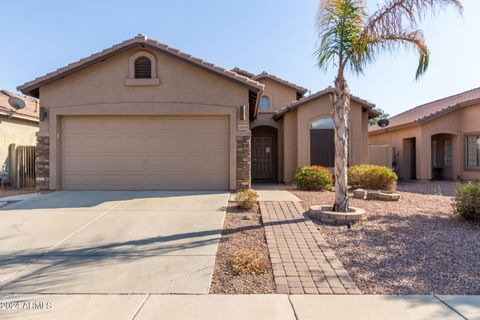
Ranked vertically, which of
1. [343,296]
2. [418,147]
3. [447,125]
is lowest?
[343,296]

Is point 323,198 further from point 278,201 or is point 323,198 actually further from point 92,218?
point 92,218

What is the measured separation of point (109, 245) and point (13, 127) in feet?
38.0

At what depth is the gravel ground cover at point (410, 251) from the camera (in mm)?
3822

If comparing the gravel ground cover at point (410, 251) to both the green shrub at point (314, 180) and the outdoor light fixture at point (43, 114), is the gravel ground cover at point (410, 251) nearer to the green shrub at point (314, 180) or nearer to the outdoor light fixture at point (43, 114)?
the green shrub at point (314, 180)

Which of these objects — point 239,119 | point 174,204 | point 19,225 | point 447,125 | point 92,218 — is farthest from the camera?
point 447,125

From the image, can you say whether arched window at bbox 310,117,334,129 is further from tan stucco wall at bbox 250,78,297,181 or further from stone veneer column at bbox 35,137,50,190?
stone veneer column at bbox 35,137,50,190

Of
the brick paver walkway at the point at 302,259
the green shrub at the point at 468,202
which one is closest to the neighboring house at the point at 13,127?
the brick paver walkway at the point at 302,259

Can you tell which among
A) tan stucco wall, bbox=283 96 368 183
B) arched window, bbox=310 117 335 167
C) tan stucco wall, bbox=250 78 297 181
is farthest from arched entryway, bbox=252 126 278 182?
arched window, bbox=310 117 335 167

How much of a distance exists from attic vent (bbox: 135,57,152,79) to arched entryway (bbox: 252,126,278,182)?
715cm

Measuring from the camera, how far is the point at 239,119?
10.0m

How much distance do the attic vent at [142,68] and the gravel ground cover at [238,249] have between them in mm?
5871

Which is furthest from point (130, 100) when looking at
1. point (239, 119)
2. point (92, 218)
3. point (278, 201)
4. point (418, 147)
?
point (418, 147)

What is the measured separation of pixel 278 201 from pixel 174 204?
3.01 m

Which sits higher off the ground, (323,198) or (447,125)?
(447,125)
